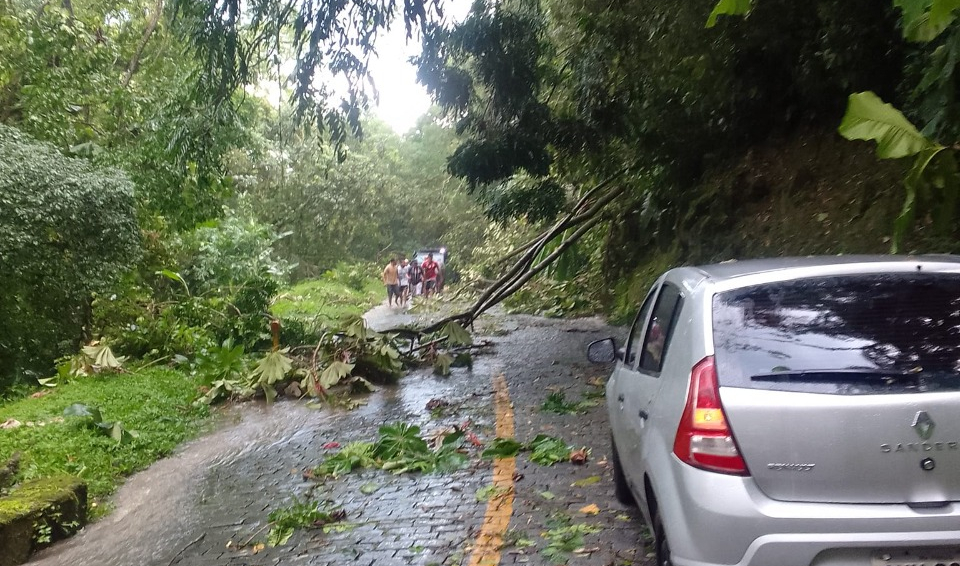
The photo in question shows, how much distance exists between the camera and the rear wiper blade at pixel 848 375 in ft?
10.5

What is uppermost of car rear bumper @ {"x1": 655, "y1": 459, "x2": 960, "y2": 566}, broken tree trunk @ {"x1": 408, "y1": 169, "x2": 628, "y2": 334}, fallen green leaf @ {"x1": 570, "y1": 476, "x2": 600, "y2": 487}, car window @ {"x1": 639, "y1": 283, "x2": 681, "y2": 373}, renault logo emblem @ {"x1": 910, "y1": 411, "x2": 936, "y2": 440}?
broken tree trunk @ {"x1": 408, "y1": 169, "x2": 628, "y2": 334}

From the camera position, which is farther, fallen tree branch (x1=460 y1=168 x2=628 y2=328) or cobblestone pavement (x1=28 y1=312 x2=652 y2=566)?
fallen tree branch (x1=460 y1=168 x2=628 y2=328)

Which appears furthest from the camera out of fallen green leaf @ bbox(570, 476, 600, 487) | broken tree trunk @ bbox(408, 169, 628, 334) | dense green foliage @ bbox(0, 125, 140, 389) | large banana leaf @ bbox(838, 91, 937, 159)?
broken tree trunk @ bbox(408, 169, 628, 334)

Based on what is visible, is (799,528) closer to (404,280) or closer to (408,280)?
(404,280)

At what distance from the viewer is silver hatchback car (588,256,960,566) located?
3.04 metres

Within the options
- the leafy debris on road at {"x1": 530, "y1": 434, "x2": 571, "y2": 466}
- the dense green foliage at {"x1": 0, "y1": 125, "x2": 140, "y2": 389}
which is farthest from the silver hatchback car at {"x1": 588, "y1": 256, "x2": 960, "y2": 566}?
the dense green foliage at {"x1": 0, "y1": 125, "x2": 140, "y2": 389}

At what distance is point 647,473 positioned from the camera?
3967 millimetres

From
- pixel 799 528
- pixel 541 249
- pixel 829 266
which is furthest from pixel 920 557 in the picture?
pixel 541 249

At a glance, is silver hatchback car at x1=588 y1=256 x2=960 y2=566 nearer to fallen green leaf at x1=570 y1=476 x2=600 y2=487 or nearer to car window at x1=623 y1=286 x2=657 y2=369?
car window at x1=623 y1=286 x2=657 y2=369

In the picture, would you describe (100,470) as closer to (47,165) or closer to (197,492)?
(197,492)

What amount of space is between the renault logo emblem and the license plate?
0.42 metres

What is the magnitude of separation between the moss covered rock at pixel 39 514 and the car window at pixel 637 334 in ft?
14.7

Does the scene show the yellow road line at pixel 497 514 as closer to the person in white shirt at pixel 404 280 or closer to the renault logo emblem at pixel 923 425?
the renault logo emblem at pixel 923 425

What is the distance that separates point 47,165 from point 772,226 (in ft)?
34.5
